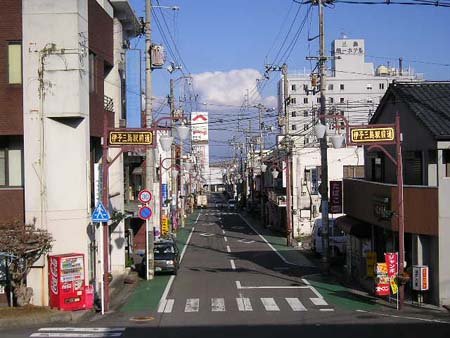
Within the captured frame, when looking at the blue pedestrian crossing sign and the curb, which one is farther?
the blue pedestrian crossing sign

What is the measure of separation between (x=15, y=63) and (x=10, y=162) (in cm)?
341

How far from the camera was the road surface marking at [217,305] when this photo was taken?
2192cm

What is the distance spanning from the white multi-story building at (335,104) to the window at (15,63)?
39535mm

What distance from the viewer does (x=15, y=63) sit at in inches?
874

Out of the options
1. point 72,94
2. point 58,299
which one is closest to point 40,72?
point 72,94

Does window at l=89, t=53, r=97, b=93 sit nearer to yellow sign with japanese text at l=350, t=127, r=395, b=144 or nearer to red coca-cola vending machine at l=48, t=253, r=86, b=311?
red coca-cola vending machine at l=48, t=253, r=86, b=311

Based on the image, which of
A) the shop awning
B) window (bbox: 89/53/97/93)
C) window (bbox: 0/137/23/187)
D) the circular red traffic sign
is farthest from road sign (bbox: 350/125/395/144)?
the circular red traffic sign

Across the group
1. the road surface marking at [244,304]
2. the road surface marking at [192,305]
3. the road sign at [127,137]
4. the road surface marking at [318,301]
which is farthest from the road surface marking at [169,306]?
the road sign at [127,137]

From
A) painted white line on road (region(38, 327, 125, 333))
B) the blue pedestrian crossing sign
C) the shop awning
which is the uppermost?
the blue pedestrian crossing sign

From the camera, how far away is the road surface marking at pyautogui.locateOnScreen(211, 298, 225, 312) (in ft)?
71.9

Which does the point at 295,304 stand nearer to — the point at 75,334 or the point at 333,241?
the point at 75,334

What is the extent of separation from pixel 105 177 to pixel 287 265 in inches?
744

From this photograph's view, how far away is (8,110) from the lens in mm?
21844

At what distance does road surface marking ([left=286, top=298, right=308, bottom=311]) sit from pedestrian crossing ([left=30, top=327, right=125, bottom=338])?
6.71 metres
